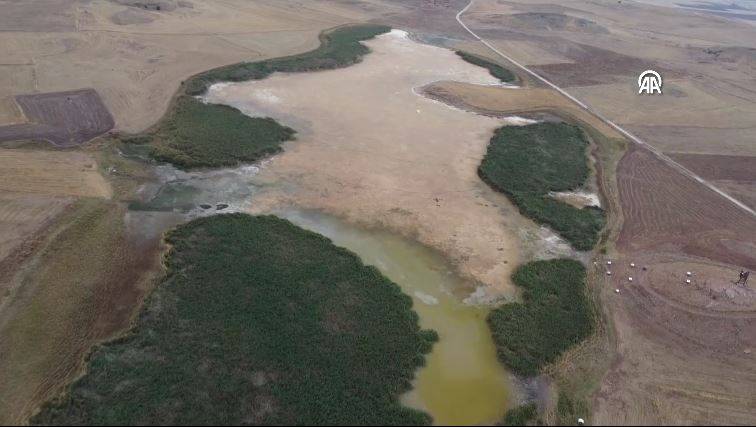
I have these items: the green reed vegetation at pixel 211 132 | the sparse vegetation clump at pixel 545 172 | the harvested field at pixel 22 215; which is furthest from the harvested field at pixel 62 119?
the sparse vegetation clump at pixel 545 172

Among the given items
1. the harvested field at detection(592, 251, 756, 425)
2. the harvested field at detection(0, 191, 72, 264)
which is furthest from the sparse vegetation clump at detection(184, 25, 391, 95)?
the harvested field at detection(592, 251, 756, 425)

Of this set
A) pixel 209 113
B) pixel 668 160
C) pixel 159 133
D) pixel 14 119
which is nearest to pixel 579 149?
pixel 668 160

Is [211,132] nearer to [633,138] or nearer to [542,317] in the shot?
[542,317]

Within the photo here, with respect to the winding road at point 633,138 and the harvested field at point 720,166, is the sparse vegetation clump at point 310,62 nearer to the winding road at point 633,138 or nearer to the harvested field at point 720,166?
the winding road at point 633,138

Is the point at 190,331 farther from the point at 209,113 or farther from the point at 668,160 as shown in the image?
the point at 668,160

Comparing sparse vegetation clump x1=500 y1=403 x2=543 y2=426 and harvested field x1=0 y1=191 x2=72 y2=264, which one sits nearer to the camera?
sparse vegetation clump x1=500 y1=403 x2=543 y2=426

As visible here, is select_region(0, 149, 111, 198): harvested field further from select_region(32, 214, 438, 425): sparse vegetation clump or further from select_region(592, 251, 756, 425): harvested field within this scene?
select_region(592, 251, 756, 425): harvested field
